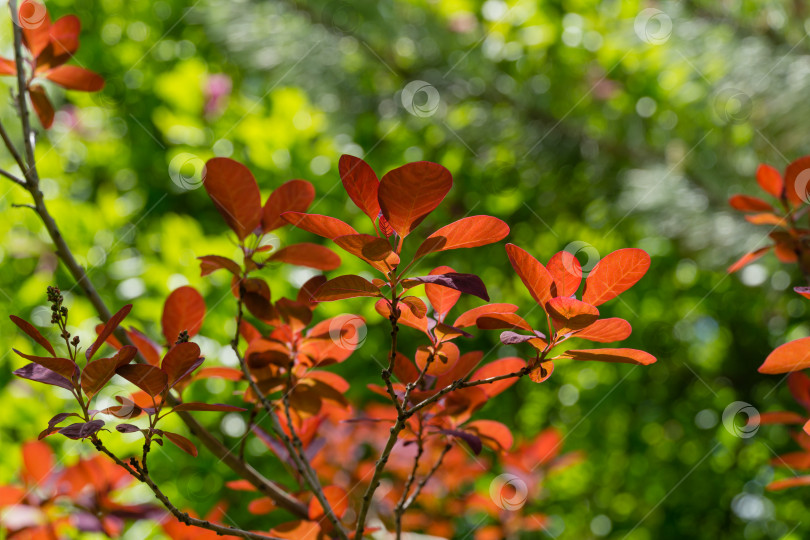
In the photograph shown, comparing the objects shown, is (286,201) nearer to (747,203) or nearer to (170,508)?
(170,508)

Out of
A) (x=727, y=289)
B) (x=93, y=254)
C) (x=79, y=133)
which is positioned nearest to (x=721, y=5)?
(x=727, y=289)

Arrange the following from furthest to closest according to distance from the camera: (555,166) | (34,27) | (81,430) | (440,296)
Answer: (555,166) → (34,27) → (440,296) → (81,430)

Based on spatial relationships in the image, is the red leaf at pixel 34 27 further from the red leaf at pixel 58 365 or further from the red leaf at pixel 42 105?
the red leaf at pixel 58 365

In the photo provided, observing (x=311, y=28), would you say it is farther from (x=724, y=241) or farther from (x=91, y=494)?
(x=91, y=494)

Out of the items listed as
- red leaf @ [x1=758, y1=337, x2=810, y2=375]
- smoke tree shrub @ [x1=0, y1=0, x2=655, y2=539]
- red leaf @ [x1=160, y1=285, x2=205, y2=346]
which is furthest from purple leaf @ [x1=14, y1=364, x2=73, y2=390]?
red leaf @ [x1=758, y1=337, x2=810, y2=375]

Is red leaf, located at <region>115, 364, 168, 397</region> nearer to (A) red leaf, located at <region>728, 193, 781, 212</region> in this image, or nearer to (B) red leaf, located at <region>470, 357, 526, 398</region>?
(B) red leaf, located at <region>470, 357, 526, 398</region>

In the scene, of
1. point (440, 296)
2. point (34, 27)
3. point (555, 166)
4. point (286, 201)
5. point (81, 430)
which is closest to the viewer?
point (81, 430)

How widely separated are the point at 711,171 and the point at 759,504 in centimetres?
77

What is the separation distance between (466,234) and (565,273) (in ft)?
0.33

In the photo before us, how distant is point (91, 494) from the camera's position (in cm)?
90

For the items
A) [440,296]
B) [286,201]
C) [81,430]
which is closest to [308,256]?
[286,201]

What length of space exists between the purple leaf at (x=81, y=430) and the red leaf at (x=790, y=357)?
51 centimetres

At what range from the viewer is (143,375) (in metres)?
0.53

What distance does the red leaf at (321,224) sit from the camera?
1.68 feet
